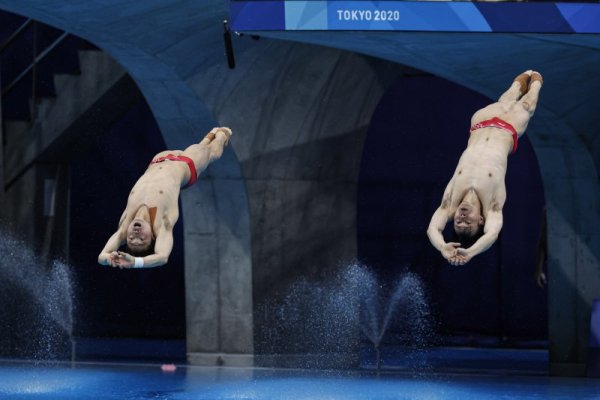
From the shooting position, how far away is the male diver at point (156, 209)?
1279 cm

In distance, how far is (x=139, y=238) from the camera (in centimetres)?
1312

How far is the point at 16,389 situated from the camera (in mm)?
15344

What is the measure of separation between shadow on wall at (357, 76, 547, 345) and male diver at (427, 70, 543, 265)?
8.48 m

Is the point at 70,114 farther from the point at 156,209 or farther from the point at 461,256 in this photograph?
the point at 461,256

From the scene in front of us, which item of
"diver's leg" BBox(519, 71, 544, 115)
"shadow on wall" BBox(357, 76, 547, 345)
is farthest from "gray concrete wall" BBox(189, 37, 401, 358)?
"shadow on wall" BBox(357, 76, 547, 345)

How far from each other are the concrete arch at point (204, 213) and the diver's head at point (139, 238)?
3495 millimetres

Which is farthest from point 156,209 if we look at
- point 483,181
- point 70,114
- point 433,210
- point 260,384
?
point 433,210

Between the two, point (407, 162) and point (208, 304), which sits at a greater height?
point (407, 162)

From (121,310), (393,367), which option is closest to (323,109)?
(393,367)

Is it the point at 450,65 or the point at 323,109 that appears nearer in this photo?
the point at 450,65

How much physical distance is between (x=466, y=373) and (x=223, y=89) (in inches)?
224

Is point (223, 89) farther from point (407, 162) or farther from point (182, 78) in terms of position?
point (407, 162)

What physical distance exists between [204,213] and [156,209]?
4.54 m

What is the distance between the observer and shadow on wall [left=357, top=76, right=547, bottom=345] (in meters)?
22.4
